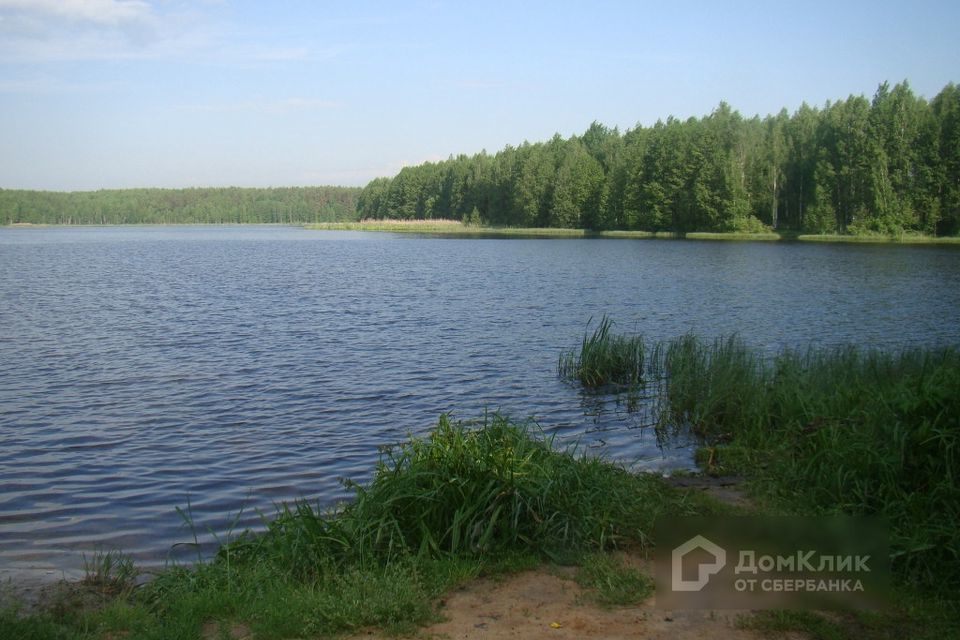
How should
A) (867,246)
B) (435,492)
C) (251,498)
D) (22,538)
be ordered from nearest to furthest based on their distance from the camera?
(435,492), (22,538), (251,498), (867,246)

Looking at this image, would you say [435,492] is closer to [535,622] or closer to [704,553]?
[535,622]

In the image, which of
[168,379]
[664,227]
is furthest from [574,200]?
[168,379]

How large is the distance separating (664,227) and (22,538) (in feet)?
267

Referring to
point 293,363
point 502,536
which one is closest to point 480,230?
point 293,363

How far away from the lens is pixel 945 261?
43156 millimetres

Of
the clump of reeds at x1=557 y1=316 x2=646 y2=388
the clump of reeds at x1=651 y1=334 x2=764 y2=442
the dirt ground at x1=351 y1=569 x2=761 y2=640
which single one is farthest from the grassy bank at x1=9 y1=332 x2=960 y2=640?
the clump of reeds at x1=557 y1=316 x2=646 y2=388

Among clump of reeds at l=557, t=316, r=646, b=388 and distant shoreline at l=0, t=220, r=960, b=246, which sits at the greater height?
distant shoreline at l=0, t=220, r=960, b=246

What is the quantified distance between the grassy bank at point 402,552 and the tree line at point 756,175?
6622cm

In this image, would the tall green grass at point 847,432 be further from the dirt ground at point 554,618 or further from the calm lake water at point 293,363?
the dirt ground at point 554,618

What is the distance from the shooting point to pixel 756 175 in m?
77.0

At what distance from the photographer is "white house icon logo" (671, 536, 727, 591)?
5493 millimetres

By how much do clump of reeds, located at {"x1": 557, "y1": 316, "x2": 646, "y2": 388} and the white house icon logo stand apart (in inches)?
363

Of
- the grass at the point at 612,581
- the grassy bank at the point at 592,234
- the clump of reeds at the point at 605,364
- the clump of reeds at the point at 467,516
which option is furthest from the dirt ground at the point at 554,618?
the grassy bank at the point at 592,234

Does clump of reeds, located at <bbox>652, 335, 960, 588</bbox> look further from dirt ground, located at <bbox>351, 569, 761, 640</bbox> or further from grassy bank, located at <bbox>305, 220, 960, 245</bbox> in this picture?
grassy bank, located at <bbox>305, 220, 960, 245</bbox>
